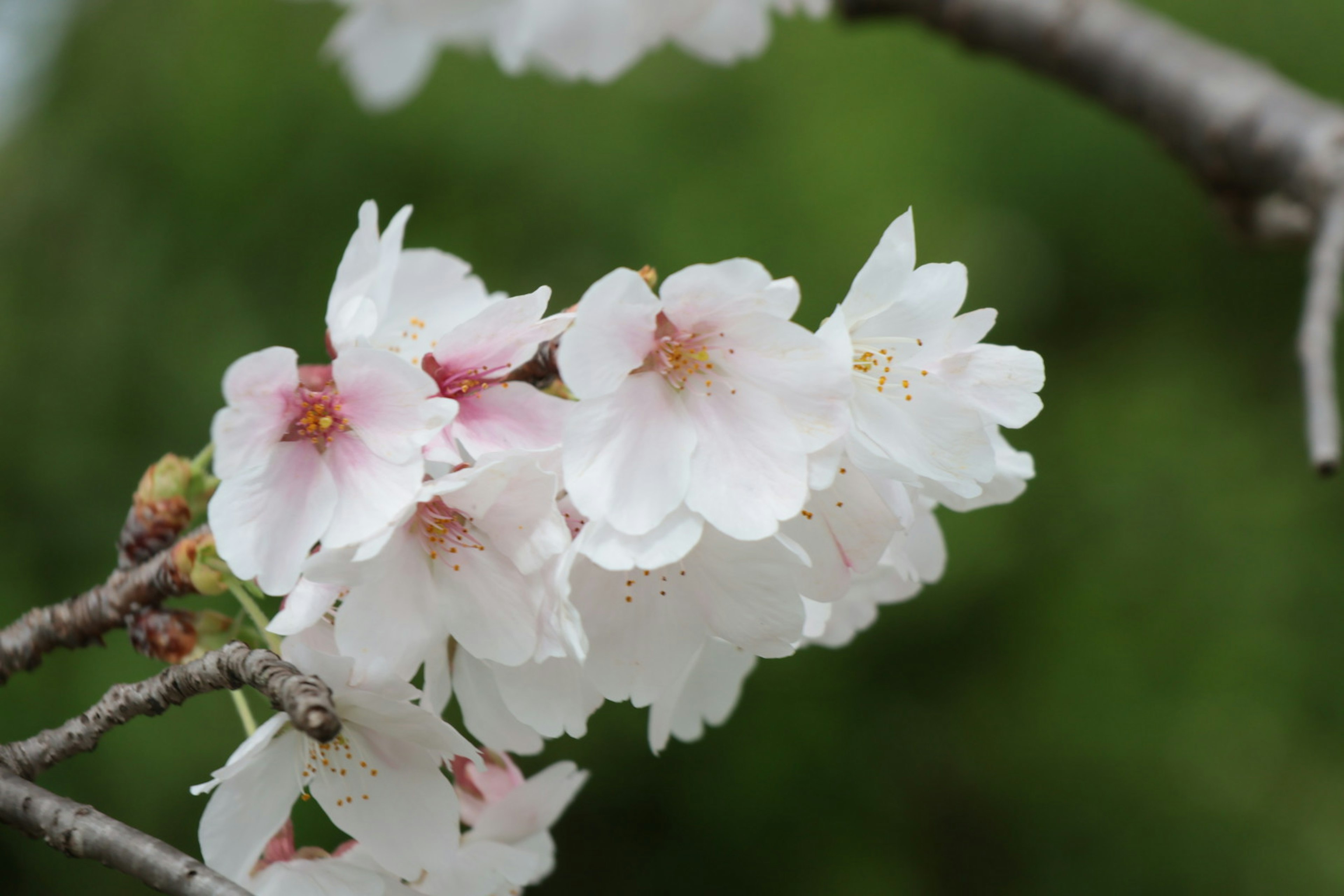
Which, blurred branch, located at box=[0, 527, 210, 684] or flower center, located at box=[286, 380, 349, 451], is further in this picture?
blurred branch, located at box=[0, 527, 210, 684]

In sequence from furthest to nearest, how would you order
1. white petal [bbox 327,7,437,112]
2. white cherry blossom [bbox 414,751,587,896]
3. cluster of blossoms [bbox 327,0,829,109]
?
white petal [bbox 327,7,437,112], cluster of blossoms [bbox 327,0,829,109], white cherry blossom [bbox 414,751,587,896]

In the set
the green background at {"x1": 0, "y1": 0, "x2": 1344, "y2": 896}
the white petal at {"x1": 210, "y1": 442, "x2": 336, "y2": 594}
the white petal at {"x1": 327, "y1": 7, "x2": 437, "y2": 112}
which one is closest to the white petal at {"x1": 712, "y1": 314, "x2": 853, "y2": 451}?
the white petal at {"x1": 210, "y1": 442, "x2": 336, "y2": 594}

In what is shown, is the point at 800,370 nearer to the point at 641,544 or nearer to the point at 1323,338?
the point at 641,544

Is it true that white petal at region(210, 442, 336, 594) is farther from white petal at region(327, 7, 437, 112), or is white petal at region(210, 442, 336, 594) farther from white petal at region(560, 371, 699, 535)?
white petal at region(327, 7, 437, 112)

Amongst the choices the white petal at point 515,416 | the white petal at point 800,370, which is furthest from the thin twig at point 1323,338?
the white petal at point 515,416

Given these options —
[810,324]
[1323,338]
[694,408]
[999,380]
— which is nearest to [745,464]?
[694,408]

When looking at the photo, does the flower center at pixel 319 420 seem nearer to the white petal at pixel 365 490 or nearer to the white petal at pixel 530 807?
the white petal at pixel 365 490

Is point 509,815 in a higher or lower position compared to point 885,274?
lower
